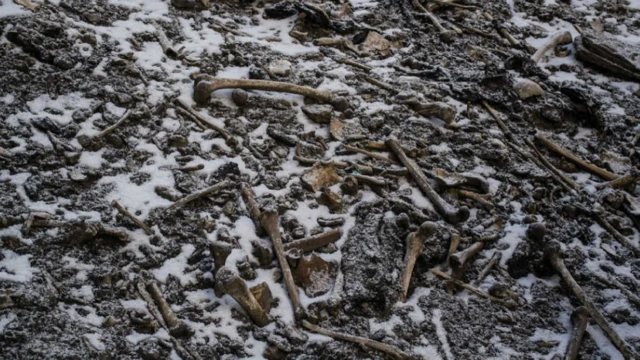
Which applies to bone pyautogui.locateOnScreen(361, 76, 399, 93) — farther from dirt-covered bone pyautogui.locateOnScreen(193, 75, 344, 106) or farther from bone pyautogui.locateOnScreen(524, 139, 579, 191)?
bone pyautogui.locateOnScreen(524, 139, 579, 191)

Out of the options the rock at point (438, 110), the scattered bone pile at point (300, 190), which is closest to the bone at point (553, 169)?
the scattered bone pile at point (300, 190)

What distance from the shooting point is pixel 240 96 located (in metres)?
4.20

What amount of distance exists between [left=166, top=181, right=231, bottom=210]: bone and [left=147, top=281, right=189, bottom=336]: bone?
0.63 meters

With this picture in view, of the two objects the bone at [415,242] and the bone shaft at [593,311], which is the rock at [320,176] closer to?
the bone at [415,242]

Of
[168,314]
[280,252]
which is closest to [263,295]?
[280,252]

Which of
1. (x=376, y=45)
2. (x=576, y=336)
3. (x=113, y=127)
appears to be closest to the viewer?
(x=576, y=336)

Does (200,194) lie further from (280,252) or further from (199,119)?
(199,119)

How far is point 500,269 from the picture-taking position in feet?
11.3

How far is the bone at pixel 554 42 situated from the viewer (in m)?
5.72

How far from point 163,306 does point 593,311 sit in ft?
8.70

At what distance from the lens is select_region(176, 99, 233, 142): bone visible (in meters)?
3.96

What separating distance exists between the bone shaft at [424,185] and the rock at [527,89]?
1.75m

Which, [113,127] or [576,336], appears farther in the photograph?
[113,127]

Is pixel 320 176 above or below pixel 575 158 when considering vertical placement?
below
